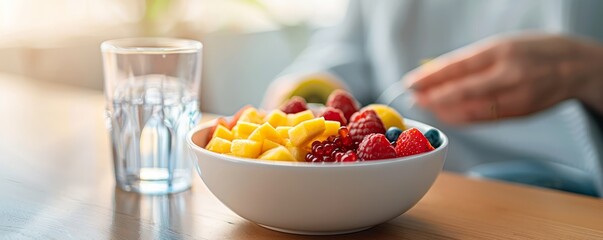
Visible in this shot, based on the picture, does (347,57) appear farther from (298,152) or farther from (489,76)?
(298,152)

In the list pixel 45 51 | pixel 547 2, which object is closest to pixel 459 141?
pixel 547 2

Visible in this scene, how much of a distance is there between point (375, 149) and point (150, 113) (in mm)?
315

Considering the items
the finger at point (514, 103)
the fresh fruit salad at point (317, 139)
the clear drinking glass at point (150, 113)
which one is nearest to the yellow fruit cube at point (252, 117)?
the fresh fruit salad at point (317, 139)

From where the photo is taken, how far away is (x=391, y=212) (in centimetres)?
63

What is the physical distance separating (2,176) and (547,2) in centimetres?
98

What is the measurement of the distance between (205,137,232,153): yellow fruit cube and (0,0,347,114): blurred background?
1.93 metres

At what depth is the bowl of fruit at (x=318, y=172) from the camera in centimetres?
59

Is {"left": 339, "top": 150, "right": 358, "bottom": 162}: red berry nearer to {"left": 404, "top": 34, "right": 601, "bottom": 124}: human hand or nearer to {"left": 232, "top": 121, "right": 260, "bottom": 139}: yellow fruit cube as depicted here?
{"left": 232, "top": 121, "right": 260, "bottom": 139}: yellow fruit cube

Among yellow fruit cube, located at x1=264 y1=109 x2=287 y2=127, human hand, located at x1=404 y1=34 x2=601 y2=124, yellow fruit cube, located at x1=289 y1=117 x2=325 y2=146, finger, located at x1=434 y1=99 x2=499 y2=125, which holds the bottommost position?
finger, located at x1=434 y1=99 x2=499 y2=125

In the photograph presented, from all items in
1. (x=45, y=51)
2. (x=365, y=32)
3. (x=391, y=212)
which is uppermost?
(x=391, y=212)

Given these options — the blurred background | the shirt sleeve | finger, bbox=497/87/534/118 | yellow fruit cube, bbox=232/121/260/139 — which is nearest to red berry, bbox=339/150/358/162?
yellow fruit cube, bbox=232/121/260/139

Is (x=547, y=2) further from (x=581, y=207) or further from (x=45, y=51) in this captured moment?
(x=45, y=51)

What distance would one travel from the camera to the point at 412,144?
0.64 metres

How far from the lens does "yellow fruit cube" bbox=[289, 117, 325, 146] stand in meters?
0.64
